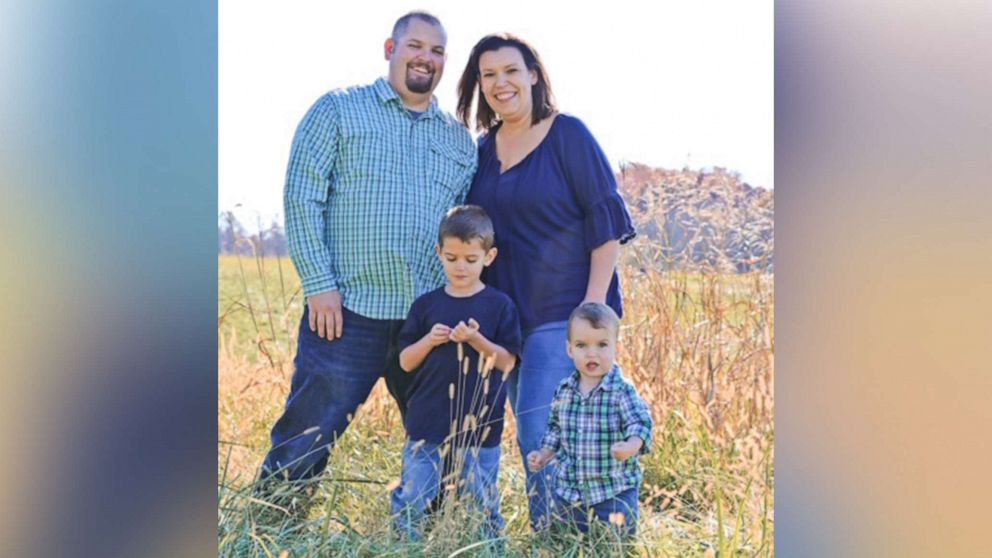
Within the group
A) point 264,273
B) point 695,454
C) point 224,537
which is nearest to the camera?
point 224,537

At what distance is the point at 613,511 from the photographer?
4.08 m

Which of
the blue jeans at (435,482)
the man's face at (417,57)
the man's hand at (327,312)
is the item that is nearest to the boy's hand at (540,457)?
the blue jeans at (435,482)

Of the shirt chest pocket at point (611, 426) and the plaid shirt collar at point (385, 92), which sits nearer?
the shirt chest pocket at point (611, 426)

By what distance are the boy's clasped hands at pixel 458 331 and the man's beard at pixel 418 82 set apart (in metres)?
0.79

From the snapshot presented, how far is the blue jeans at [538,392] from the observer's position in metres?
4.09

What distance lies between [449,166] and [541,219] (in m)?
0.37
